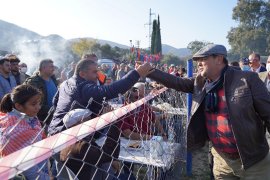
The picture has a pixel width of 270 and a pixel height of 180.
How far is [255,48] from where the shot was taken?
51.2 meters

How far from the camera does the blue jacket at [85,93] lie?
9.27 feet

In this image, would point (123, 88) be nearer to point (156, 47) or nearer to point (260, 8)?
point (156, 47)

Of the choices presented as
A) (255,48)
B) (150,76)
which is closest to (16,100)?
(150,76)

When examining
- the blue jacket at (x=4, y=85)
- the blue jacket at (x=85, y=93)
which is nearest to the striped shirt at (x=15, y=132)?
the blue jacket at (x=85, y=93)

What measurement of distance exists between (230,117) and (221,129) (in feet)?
0.60

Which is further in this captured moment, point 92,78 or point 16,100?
point 92,78

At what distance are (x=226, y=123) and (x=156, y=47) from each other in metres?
21.8

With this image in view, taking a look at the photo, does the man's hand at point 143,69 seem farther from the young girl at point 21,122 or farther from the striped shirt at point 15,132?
the striped shirt at point 15,132

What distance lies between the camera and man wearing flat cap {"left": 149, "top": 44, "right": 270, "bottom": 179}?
2.57 metres

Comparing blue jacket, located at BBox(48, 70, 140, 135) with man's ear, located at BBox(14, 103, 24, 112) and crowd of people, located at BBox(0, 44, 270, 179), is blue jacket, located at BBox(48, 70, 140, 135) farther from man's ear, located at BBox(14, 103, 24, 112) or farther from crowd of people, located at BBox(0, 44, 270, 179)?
man's ear, located at BBox(14, 103, 24, 112)

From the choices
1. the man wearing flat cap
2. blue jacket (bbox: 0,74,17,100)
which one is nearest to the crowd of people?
the man wearing flat cap

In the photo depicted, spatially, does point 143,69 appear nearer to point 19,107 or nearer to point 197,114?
point 197,114

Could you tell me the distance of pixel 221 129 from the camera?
272 centimetres

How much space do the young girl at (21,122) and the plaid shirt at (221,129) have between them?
1494 mm
